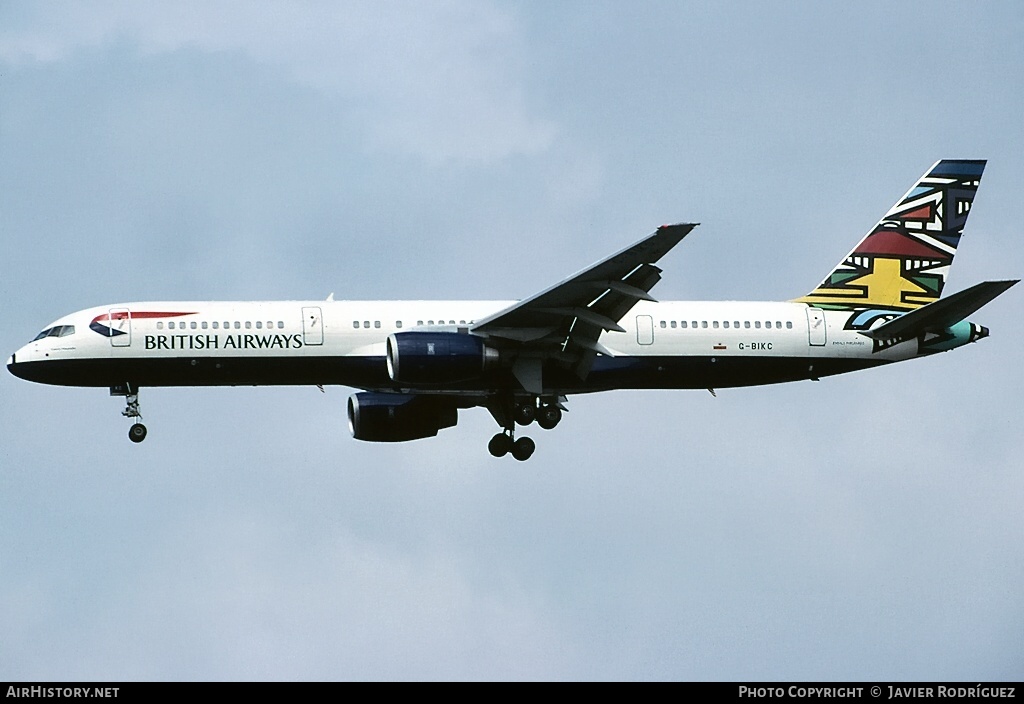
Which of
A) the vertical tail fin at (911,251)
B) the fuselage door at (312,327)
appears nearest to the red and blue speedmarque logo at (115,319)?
the fuselage door at (312,327)

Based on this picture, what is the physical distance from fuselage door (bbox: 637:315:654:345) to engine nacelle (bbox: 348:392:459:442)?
6.51 m

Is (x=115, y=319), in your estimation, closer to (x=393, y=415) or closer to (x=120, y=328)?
(x=120, y=328)

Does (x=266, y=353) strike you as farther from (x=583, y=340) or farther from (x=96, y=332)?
(x=583, y=340)

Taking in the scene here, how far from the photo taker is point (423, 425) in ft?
189

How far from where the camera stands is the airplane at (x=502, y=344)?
52.3 m

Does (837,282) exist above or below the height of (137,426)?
above

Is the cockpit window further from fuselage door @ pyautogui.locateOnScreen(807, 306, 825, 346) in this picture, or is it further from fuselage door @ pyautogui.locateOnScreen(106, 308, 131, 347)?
fuselage door @ pyautogui.locateOnScreen(807, 306, 825, 346)

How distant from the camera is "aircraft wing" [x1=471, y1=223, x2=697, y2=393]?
4966cm

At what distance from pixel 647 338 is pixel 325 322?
9.90 m

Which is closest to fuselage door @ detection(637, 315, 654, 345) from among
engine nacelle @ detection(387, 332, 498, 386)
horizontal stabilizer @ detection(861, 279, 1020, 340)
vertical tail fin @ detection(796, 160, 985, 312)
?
engine nacelle @ detection(387, 332, 498, 386)

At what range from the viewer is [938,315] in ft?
182

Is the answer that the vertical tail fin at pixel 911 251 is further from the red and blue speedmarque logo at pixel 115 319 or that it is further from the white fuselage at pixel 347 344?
the red and blue speedmarque logo at pixel 115 319

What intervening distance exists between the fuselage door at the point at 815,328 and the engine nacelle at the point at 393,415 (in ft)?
37.9
